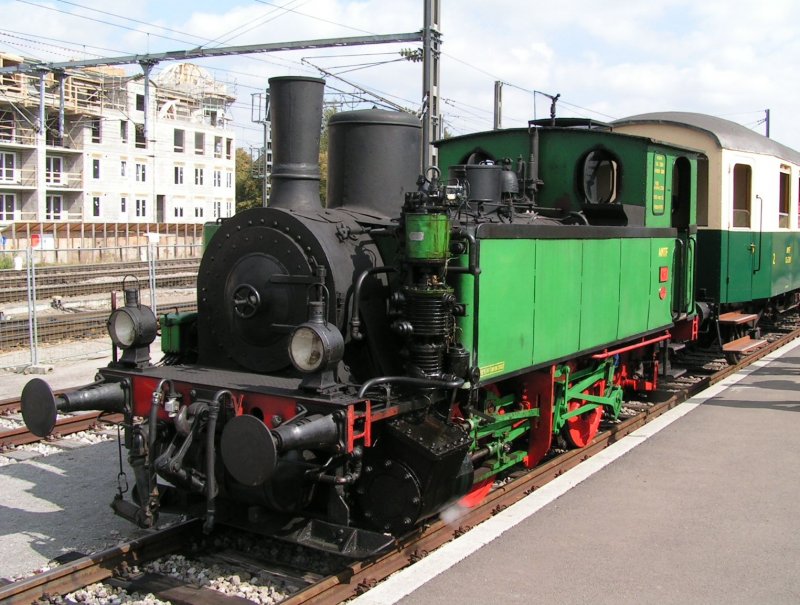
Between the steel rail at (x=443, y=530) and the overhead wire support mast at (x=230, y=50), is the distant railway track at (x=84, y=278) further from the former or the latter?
the steel rail at (x=443, y=530)

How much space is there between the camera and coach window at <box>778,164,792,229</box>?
13.6 meters

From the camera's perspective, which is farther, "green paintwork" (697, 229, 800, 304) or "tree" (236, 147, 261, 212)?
"tree" (236, 147, 261, 212)

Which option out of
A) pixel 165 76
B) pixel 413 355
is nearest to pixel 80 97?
pixel 165 76

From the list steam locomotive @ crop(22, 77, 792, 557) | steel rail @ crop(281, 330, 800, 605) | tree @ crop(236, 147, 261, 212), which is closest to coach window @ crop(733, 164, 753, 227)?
steel rail @ crop(281, 330, 800, 605)

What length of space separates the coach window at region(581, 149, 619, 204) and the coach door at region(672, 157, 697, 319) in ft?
3.70

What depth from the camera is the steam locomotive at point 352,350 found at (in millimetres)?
4629

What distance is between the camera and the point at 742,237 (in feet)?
38.5

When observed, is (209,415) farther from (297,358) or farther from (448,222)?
(448,222)

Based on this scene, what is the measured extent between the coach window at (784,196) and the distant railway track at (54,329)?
9970 millimetres

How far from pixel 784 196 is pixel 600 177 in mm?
7535

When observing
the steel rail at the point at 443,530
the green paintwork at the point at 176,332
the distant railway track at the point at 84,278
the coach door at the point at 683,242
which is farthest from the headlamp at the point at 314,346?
the distant railway track at the point at 84,278

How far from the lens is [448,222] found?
4.86 metres

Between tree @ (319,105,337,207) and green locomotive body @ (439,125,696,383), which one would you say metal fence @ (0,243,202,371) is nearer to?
tree @ (319,105,337,207)

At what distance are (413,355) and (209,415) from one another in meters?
1.26
